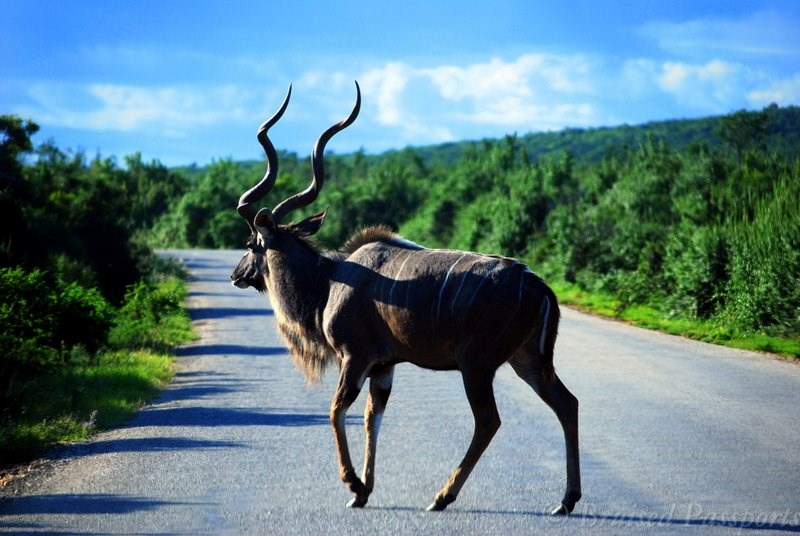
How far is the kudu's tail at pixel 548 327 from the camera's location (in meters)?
7.12

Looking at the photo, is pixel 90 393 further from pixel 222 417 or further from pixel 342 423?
pixel 342 423

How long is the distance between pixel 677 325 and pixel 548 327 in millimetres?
14086

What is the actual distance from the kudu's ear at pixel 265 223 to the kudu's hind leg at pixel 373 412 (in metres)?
1.42

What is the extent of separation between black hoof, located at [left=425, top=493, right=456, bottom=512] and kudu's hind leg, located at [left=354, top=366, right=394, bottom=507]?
2.00ft

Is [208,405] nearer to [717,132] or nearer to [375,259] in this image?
[375,259]

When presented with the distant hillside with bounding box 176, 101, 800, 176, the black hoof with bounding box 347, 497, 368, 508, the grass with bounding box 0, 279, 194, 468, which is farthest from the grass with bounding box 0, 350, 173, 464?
the distant hillside with bounding box 176, 101, 800, 176

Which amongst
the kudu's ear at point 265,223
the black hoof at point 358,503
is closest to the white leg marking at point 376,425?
the black hoof at point 358,503

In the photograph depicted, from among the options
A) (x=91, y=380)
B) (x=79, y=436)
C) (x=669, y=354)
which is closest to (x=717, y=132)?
(x=669, y=354)

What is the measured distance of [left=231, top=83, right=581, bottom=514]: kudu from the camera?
23.0ft

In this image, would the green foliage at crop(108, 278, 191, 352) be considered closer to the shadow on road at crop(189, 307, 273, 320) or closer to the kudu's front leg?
the shadow on road at crop(189, 307, 273, 320)

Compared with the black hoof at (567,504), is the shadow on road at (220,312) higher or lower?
lower

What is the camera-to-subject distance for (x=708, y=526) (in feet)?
21.1

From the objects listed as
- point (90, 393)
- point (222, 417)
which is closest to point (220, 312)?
point (90, 393)

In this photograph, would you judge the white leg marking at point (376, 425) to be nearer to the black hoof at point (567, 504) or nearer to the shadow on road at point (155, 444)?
the black hoof at point (567, 504)
